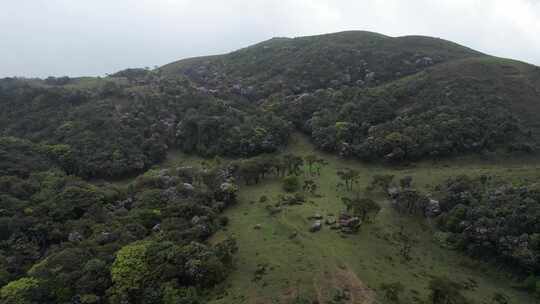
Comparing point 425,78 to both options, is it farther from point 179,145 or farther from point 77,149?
point 77,149

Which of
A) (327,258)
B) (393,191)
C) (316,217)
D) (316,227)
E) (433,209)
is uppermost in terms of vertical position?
(393,191)

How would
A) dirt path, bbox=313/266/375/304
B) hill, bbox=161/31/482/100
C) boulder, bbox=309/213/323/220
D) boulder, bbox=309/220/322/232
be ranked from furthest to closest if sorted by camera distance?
hill, bbox=161/31/482/100 < boulder, bbox=309/213/323/220 < boulder, bbox=309/220/322/232 < dirt path, bbox=313/266/375/304

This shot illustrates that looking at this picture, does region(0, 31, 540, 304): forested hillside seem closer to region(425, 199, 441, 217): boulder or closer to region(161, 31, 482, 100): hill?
region(425, 199, 441, 217): boulder

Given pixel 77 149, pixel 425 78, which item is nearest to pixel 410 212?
pixel 425 78

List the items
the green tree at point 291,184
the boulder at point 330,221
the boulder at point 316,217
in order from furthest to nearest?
1. the green tree at point 291,184
2. the boulder at point 316,217
3. the boulder at point 330,221

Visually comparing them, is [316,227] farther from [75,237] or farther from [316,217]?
[75,237]

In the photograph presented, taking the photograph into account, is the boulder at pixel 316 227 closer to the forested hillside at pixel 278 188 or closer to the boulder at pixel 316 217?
the forested hillside at pixel 278 188

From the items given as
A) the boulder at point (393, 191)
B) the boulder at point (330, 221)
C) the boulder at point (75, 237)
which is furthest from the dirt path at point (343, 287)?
the boulder at point (75, 237)

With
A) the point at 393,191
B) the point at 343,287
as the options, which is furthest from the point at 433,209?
the point at 343,287

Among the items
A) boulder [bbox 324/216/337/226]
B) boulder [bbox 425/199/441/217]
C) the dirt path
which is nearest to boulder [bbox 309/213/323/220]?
boulder [bbox 324/216/337/226]
